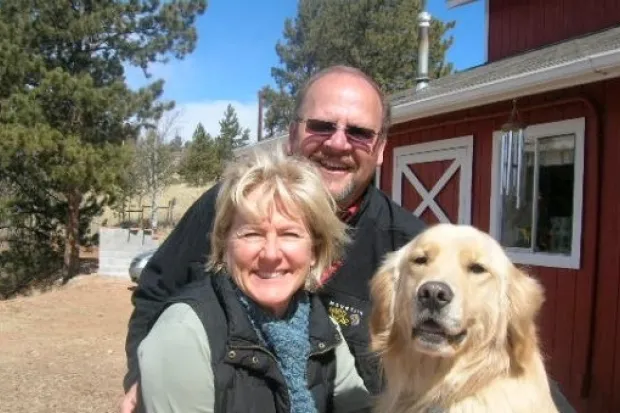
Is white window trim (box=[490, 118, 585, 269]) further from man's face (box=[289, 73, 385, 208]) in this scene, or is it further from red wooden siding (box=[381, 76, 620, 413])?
man's face (box=[289, 73, 385, 208])

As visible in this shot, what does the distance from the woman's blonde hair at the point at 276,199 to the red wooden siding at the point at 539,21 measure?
7767mm

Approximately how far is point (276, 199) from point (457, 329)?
3.09 ft

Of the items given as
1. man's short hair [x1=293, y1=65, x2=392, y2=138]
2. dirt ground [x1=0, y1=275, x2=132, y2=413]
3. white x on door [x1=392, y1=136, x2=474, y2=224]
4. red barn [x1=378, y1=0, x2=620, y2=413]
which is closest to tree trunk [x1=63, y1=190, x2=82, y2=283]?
dirt ground [x1=0, y1=275, x2=132, y2=413]

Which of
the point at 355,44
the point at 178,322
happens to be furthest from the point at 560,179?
the point at 355,44

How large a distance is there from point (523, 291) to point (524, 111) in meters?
5.04

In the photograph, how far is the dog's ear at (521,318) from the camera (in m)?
2.78

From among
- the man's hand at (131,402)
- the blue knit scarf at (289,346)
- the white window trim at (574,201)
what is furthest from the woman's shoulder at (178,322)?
the white window trim at (574,201)

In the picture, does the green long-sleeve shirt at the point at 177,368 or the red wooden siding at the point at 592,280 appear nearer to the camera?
the green long-sleeve shirt at the point at 177,368

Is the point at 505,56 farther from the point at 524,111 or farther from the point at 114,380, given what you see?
the point at 114,380

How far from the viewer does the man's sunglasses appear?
122 inches

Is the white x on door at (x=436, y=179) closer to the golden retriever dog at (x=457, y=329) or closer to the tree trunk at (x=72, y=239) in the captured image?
the golden retriever dog at (x=457, y=329)

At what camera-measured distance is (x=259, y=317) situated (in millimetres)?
2207

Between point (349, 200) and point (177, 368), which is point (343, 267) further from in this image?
point (177, 368)

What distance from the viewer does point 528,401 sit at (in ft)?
8.82
